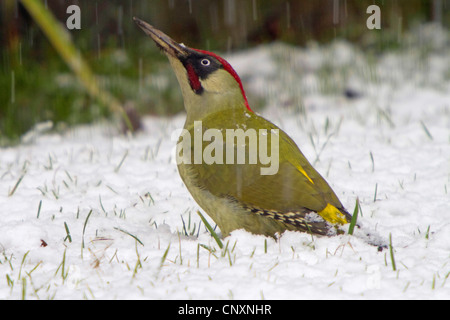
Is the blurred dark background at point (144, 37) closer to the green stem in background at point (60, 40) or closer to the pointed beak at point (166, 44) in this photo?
the green stem in background at point (60, 40)

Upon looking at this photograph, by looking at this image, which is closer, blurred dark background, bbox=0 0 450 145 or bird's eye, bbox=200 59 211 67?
bird's eye, bbox=200 59 211 67

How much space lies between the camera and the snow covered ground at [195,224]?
2381mm

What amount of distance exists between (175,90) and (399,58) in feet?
11.1

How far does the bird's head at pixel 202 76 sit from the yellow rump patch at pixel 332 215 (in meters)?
0.87

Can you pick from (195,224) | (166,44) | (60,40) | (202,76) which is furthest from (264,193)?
(60,40)

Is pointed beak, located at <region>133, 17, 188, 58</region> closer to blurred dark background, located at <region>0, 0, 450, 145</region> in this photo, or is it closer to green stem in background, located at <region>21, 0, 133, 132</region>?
green stem in background, located at <region>21, 0, 133, 132</region>

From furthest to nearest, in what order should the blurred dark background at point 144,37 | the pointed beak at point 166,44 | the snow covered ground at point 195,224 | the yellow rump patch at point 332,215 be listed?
the blurred dark background at point 144,37, the pointed beak at point 166,44, the yellow rump patch at point 332,215, the snow covered ground at point 195,224

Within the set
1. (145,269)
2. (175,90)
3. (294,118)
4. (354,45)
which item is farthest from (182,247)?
(354,45)

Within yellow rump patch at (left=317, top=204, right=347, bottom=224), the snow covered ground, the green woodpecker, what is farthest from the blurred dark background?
yellow rump patch at (left=317, top=204, right=347, bottom=224)

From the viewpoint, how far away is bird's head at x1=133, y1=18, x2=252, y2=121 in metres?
3.33

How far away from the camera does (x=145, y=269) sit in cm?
254

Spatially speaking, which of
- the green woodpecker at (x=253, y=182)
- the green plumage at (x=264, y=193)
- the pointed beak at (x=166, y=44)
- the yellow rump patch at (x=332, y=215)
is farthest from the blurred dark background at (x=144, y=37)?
the yellow rump patch at (x=332, y=215)

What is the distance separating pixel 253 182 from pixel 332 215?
1.31 ft

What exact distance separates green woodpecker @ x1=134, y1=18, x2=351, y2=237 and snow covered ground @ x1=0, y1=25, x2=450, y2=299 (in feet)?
0.29
